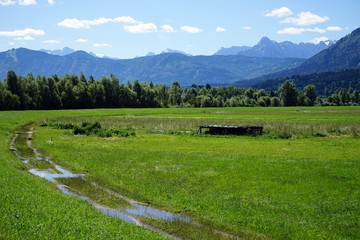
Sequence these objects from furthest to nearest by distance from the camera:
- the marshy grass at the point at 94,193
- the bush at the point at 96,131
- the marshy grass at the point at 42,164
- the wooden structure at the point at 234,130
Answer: the wooden structure at the point at 234,130 < the bush at the point at 96,131 < the marshy grass at the point at 42,164 < the marshy grass at the point at 94,193

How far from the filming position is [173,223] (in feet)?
50.2

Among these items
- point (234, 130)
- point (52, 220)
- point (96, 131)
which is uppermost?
point (52, 220)

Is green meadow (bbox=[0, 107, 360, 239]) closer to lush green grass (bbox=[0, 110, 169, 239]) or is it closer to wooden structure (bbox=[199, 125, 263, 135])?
lush green grass (bbox=[0, 110, 169, 239])

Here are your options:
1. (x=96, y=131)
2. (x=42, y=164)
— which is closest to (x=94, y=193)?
(x=42, y=164)

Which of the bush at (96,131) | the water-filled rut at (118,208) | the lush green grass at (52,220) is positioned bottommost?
the water-filled rut at (118,208)

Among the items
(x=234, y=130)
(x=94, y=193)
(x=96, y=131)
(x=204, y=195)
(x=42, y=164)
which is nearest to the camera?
(x=204, y=195)

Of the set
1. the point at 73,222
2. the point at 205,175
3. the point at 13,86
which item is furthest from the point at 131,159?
the point at 13,86

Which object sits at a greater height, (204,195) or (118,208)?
(204,195)

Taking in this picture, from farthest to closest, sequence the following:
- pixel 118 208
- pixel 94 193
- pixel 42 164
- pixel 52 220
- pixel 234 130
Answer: pixel 234 130, pixel 42 164, pixel 94 193, pixel 118 208, pixel 52 220

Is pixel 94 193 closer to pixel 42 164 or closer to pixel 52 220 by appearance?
pixel 52 220

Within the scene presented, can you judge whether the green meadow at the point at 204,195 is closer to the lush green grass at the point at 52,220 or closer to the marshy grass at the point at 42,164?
the lush green grass at the point at 52,220

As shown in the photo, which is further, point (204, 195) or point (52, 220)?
point (204, 195)

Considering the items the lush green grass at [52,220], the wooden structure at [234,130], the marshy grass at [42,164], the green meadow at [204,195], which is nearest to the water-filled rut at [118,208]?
the marshy grass at [42,164]

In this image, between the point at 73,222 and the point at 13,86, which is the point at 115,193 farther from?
the point at 13,86
